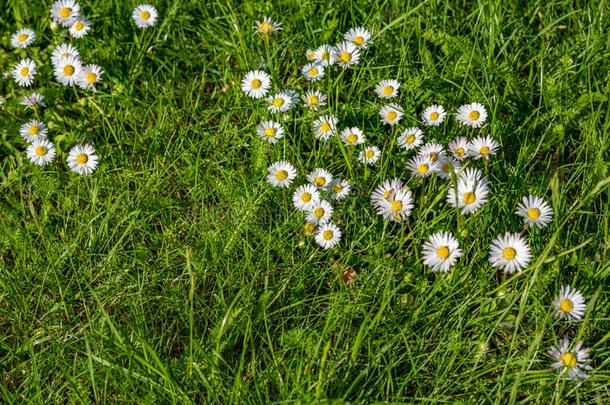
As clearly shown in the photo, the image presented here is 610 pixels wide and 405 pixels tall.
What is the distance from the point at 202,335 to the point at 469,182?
1.22 m

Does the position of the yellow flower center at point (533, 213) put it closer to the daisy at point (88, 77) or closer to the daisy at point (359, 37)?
the daisy at point (359, 37)

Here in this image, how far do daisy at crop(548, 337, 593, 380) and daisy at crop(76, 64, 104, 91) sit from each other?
2472 mm

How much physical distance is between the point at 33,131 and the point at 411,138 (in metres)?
1.90

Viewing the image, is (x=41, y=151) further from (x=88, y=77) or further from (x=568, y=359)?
(x=568, y=359)

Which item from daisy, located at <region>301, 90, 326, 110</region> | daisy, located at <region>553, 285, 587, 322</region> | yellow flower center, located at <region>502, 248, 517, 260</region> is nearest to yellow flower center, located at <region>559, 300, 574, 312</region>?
daisy, located at <region>553, 285, 587, 322</region>

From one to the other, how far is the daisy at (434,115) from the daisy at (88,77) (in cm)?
169

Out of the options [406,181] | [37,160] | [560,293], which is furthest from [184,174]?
[560,293]

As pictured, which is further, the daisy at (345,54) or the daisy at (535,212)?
the daisy at (345,54)

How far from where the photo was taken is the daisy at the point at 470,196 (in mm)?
2139

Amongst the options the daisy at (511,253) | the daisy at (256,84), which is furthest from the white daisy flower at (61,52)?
the daisy at (511,253)

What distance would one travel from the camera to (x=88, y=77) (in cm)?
288

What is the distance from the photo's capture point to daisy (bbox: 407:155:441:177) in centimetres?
236

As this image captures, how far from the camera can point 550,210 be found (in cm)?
222

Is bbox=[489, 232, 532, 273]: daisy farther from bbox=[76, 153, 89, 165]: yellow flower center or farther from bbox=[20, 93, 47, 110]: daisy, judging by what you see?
bbox=[20, 93, 47, 110]: daisy
